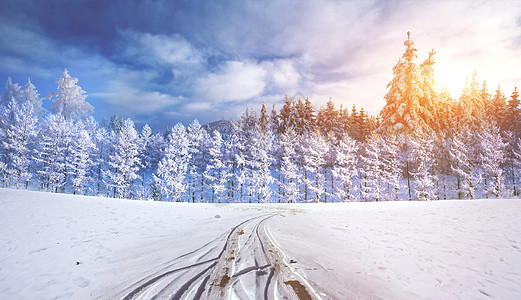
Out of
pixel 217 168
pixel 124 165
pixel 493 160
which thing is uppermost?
pixel 493 160

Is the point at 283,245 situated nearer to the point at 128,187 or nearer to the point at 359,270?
the point at 359,270

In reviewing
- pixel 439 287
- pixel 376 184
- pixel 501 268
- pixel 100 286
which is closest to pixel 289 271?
pixel 439 287

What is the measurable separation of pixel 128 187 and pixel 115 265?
37913 millimetres

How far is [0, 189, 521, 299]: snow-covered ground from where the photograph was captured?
13.8 feet

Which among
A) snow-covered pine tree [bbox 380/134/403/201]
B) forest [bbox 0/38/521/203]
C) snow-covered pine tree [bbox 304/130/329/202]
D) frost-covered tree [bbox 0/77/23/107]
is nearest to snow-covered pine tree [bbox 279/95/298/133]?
forest [bbox 0/38/521/203]

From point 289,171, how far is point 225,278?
30.4 meters

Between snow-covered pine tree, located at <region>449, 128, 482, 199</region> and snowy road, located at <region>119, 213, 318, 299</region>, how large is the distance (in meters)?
40.5

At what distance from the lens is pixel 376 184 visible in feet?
108

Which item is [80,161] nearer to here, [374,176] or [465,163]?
[374,176]

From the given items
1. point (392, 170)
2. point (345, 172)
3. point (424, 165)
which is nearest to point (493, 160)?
point (424, 165)

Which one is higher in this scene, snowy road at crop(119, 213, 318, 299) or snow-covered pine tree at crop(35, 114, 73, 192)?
snow-covered pine tree at crop(35, 114, 73, 192)

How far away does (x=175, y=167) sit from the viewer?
3466cm

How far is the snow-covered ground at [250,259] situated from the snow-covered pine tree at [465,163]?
29034mm

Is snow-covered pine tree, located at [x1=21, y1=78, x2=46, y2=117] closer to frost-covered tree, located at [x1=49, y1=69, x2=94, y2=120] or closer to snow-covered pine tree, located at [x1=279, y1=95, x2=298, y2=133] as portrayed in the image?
frost-covered tree, located at [x1=49, y1=69, x2=94, y2=120]
